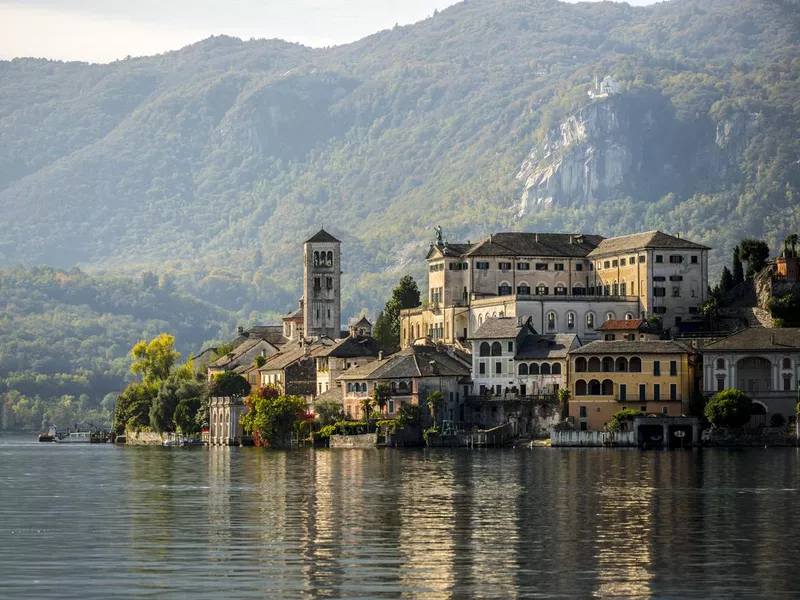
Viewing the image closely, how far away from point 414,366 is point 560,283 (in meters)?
27.0

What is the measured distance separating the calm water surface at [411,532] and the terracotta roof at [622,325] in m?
46.6

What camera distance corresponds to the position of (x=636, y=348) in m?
152

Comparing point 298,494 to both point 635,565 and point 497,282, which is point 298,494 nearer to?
point 635,565

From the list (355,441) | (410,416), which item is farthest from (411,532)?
(410,416)

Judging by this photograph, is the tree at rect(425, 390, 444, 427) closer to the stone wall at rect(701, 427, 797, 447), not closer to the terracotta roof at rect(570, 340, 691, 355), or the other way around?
the terracotta roof at rect(570, 340, 691, 355)

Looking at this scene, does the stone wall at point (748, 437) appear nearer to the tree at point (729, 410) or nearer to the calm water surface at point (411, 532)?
the tree at point (729, 410)

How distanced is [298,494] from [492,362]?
246 feet

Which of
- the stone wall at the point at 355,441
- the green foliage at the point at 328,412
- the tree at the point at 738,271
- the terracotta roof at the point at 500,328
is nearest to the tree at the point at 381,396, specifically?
the stone wall at the point at 355,441

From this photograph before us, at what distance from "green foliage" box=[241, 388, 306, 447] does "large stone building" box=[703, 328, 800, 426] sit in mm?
37491

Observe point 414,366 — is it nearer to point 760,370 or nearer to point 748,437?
point 760,370

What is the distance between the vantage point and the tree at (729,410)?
145 meters

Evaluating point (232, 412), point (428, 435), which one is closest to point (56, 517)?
point (428, 435)

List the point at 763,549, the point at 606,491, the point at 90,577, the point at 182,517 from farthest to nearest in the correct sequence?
the point at 606,491, the point at 182,517, the point at 763,549, the point at 90,577

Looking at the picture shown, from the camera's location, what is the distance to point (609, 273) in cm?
18212
